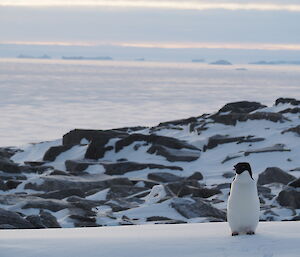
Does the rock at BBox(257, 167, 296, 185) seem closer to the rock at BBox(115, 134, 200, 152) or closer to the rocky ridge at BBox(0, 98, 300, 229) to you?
the rocky ridge at BBox(0, 98, 300, 229)

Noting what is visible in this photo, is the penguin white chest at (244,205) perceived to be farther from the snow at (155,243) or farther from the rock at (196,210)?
the rock at (196,210)

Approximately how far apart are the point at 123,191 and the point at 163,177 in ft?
8.74

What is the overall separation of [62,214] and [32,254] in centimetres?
712

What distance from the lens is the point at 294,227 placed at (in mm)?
8898

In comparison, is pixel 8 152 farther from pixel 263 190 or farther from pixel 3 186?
pixel 263 190

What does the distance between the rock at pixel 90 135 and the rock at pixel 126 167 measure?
2668 mm

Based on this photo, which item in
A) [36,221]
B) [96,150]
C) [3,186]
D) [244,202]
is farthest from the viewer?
[96,150]

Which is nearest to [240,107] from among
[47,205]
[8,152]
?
[8,152]

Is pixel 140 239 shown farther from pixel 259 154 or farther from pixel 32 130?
pixel 32 130

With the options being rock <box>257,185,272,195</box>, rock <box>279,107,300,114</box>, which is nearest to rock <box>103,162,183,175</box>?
rock <box>257,185,272,195</box>

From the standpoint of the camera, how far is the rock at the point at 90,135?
25.1 m

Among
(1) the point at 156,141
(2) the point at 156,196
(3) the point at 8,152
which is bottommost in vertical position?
(2) the point at 156,196

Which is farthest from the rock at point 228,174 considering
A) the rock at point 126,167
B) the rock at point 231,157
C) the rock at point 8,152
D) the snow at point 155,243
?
the snow at point 155,243

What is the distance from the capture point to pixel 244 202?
27.1ft
